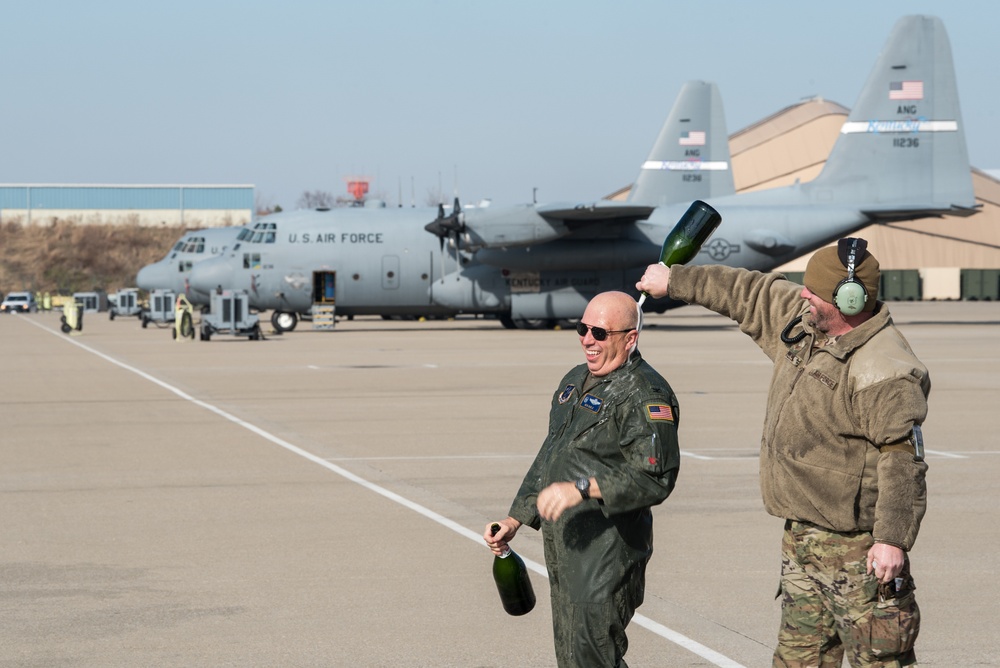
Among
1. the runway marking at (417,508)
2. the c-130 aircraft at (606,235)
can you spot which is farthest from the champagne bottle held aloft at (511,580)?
the c-130 aircraft at (606,235)

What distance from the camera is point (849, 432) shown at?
16.0ft

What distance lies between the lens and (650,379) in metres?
4.86

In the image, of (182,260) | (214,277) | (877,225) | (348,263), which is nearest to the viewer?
(348,263)

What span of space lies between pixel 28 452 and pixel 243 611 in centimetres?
782

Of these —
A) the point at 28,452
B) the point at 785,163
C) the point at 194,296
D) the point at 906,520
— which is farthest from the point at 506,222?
the point at 785,163

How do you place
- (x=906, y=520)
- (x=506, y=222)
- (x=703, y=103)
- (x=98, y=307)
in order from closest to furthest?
(x=906, y=520) < (x=506, y=222) < (x=703, y=103) < (x=98, y=307)

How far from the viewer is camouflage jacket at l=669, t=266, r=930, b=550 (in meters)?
4.68

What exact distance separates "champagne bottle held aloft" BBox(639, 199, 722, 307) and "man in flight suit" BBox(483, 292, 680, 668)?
0.73 meters

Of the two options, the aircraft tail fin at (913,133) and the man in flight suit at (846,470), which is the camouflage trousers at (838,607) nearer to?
the man in flight suit at (846,470)

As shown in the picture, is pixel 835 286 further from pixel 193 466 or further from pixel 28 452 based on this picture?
pixel 28 452

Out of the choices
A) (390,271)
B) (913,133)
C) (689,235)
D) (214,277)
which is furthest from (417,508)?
(913,133)

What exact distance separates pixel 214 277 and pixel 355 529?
3492cm

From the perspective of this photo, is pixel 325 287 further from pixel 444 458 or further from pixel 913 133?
pixel 444 458

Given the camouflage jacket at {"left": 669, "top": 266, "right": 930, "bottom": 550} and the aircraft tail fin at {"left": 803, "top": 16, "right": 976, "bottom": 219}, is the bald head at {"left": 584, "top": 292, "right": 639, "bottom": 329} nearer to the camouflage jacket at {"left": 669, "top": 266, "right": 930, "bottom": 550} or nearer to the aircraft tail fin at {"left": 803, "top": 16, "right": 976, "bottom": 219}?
the camouflage jacket at {"left": 669, "top": 266, "right": 930, "bottom": 550}
